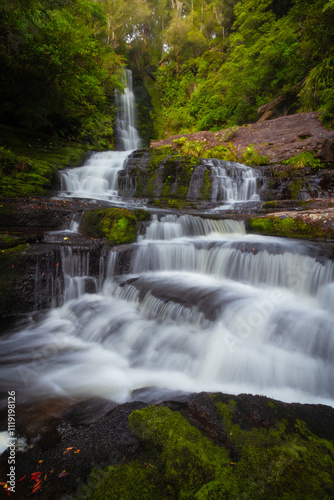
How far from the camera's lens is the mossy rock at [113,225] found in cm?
595

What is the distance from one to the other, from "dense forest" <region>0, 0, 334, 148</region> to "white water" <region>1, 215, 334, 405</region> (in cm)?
870

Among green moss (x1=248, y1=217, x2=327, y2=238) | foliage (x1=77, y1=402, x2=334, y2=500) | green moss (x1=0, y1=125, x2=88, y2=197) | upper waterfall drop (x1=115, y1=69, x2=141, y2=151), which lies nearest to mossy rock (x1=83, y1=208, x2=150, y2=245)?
green moss (x1=0, y1=125, x2=88, y2=197)

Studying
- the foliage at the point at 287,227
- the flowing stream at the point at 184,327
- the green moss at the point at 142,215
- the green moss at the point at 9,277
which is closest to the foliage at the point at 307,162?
the foliage at the point at 287,227

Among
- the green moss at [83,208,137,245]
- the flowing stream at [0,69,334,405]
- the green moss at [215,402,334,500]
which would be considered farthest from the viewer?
the green moss at [83,208,137,245]

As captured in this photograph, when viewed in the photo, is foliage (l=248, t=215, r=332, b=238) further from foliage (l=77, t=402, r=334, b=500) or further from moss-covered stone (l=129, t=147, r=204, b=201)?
foliage (l=77, t=402, r=334, b=500)

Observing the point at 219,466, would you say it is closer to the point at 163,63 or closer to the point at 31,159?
the point at 31,159

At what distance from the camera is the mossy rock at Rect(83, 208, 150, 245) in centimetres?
595

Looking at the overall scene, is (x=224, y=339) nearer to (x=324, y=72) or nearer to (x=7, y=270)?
(x=7, y=270)

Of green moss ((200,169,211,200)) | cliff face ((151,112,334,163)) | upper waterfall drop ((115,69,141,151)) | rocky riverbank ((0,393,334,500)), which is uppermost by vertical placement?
upper waterfall drop ((115,69,141,151))

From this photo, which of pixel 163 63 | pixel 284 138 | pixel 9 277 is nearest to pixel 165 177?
pixel 284 138

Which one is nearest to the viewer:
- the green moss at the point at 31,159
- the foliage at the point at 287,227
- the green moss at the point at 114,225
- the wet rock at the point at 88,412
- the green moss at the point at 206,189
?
the wet rock at the point at 88,412

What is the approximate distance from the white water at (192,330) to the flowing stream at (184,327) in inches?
0.6

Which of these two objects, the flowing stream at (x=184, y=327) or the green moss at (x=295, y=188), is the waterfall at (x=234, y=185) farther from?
the flowing stream at (x=184, y=327)

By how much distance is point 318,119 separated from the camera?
41.4ft
